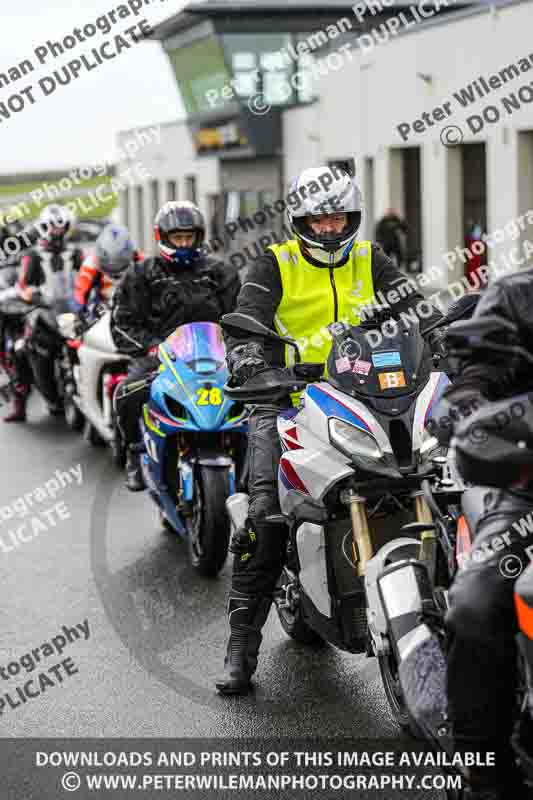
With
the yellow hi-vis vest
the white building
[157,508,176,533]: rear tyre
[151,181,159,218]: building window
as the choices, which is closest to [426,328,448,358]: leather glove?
the yellow hi-vis vest

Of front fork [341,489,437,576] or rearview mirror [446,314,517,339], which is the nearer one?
rearview mirror [446,314,517,339]

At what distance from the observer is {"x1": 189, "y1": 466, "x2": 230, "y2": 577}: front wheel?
751cm

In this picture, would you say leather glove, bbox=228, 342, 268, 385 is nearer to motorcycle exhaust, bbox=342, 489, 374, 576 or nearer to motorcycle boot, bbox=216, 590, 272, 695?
motorcycle exhaust, bbox=342, 489, 374, 576

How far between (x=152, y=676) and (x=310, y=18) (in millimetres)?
45417

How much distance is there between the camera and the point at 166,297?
9.20 m

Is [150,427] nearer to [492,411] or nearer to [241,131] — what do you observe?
[492,411]

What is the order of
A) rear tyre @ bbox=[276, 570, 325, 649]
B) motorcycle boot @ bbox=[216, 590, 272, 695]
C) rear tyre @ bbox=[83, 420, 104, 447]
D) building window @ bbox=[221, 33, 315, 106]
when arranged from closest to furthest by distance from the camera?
motorcycle boot @ bbox=[216, 590, 272, 695]
rear tyre @ bbox=[276, 570, 325, 649]
rear tyre @ bbox=[83, 420, 104, 447]
building window @ bbox=[221, 33, 315, 106]

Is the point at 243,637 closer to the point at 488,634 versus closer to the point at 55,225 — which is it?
the point at 488,634

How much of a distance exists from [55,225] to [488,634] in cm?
1158

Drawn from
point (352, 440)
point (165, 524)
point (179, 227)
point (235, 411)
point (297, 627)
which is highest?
point (179, 227)

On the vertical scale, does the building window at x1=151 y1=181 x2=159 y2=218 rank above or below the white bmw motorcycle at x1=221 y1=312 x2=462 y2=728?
below

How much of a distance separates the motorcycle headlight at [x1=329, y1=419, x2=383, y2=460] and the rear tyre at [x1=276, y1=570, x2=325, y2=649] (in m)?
1.55

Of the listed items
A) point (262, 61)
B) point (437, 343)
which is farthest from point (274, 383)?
point (262, 61)

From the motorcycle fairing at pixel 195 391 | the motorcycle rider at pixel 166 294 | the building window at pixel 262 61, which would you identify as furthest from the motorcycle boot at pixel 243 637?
the building window at pixel 262 61
